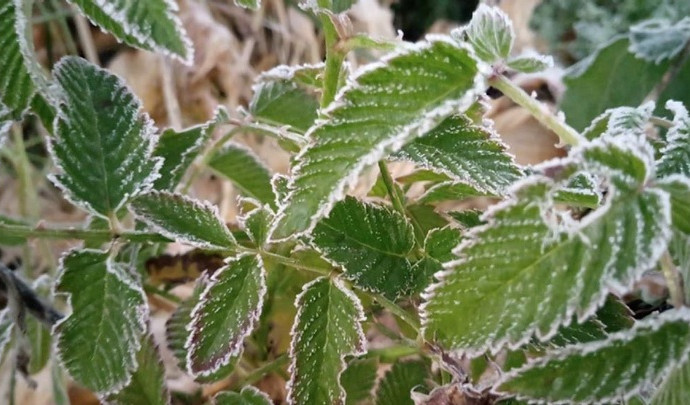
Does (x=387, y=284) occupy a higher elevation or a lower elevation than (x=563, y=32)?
lower

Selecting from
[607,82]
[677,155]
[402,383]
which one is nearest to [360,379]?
[402,383]

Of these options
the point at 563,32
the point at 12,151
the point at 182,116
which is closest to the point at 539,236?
the point at 12,151

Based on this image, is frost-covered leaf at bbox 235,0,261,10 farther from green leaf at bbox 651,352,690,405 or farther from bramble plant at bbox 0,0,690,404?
green leaf at bbox 651,352,690,405

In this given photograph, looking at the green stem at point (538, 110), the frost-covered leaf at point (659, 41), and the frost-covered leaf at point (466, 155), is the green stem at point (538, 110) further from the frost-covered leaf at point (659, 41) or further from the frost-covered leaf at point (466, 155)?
the frost-covered leaf at point (659, 41)

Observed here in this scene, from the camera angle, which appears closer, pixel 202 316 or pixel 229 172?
pixel 202 316

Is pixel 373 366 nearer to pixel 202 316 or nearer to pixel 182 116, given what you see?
pixel 202 316

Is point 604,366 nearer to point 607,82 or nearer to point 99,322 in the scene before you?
point 99,322

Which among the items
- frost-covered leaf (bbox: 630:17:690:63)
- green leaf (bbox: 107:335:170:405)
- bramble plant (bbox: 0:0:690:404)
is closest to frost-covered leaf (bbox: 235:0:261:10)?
bramble plant (bbox: 0:0:690:404)
